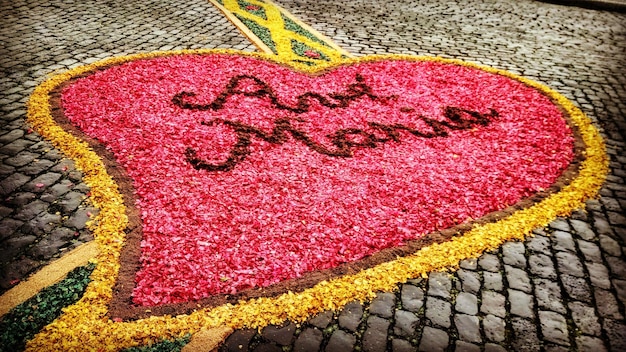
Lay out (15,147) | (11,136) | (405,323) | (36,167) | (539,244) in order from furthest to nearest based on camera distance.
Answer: (11,136), (15,147), (36,167), (539,244), (405,323)

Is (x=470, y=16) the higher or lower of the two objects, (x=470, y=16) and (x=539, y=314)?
the higher

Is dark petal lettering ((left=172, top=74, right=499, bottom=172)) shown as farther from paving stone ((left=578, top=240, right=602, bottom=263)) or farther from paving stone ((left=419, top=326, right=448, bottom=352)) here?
paving stone ((left=419, top=326, right=448, bottom=352))

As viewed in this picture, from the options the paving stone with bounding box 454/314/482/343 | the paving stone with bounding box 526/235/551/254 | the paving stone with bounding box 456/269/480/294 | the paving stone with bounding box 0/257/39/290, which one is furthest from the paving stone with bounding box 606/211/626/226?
the paving stone with bounding box 0/257/39/290

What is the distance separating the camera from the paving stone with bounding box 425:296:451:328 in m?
3.02

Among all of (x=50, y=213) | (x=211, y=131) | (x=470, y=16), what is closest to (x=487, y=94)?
(x=211, y=131)

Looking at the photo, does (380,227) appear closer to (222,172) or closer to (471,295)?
(471,295)

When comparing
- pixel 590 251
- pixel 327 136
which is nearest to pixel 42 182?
pixel 327 136

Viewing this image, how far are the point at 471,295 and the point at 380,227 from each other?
964 mm

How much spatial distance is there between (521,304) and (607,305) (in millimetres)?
713

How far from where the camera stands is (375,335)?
9.53ft

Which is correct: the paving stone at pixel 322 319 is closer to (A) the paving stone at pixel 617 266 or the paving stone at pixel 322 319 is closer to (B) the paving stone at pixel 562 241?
(B) the paving stone at pixel 562 241

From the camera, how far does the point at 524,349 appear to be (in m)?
2.87

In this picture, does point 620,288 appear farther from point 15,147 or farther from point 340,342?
point 15,147

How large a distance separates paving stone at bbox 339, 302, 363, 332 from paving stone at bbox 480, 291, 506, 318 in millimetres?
985
